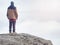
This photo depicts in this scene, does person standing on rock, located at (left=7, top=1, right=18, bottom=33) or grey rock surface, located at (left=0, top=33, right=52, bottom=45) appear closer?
grey rock surface, located at (left=0, top=33, right=52, bottom=45)

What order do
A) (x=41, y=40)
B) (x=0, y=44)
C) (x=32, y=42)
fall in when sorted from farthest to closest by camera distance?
(x=41, y=40) < (x=32, y=42) < (x=0, y=44)

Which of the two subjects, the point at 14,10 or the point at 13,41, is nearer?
the point at 13,41

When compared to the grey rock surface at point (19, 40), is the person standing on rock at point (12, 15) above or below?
above

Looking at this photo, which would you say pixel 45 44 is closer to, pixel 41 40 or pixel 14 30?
pixel 41 40

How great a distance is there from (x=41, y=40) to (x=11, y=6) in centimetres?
483

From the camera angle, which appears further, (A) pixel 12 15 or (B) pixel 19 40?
(A) pixel 12 15

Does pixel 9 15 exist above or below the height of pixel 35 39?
above

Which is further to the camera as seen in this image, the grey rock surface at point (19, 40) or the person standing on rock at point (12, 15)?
the person standing on rock at point (12, 15)

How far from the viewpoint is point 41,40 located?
20359 mm

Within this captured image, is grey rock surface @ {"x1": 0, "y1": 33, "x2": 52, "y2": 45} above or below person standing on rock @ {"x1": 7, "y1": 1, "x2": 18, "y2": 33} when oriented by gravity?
below

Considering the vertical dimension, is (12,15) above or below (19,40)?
above

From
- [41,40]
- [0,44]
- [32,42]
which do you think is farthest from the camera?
[41,40]

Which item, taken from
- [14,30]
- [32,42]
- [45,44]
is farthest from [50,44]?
[14,30]

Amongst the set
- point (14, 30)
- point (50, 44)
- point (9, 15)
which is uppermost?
point (9, 15)
